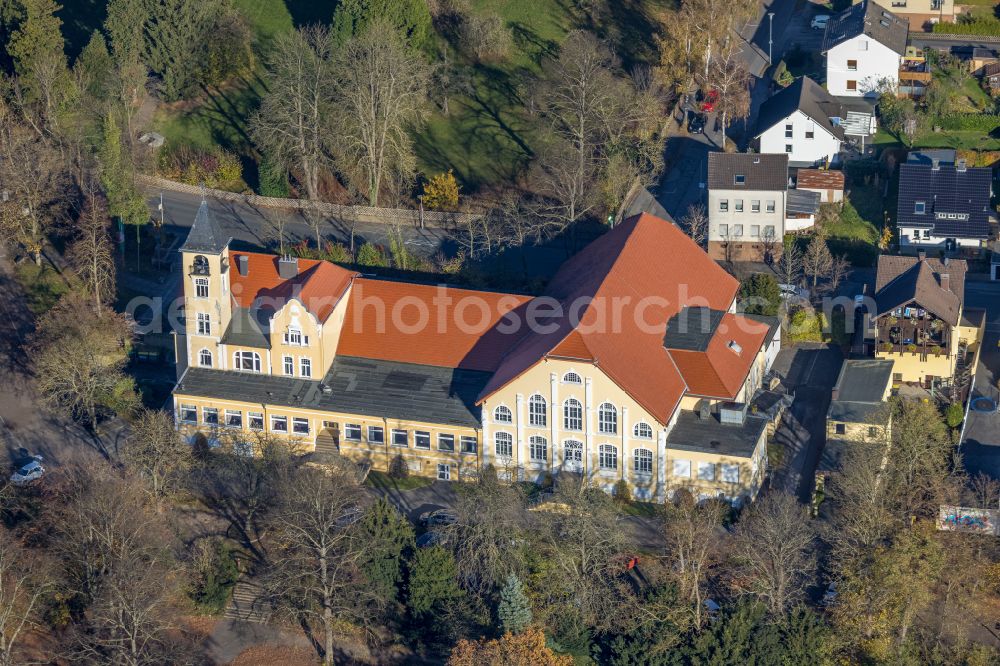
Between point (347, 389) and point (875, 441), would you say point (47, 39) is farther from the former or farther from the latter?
point (875, 441)

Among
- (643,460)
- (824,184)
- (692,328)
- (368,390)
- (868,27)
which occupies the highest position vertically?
(868,27)

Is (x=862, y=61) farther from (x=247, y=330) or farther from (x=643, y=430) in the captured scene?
(x=247, y=330)

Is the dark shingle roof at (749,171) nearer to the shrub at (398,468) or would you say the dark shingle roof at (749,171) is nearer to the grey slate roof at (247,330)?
the shrub at (398,468)

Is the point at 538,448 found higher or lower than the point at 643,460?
higher

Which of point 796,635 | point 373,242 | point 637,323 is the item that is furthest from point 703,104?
point 796,635

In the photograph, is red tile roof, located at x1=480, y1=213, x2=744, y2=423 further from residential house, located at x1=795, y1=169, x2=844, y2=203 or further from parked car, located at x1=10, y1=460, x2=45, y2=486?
parked car, located at x1=10, y1=460, x2=45, y2=486

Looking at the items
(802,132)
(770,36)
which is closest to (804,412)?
(802,132)
